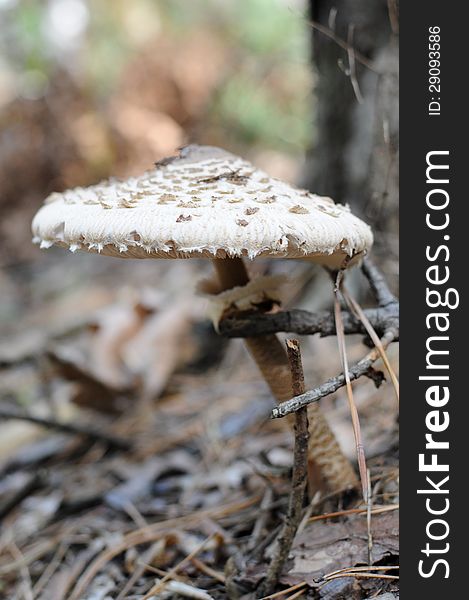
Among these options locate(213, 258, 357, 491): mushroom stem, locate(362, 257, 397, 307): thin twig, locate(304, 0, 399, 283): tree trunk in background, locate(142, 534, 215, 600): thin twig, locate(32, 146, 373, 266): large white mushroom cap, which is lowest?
Answer: locate(142, 534, 215, 600): thin twig

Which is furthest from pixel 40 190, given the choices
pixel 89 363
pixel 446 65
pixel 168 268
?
pixel 446 65

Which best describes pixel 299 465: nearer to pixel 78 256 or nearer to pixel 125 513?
pixel 125 513

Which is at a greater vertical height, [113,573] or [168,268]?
[168,268]

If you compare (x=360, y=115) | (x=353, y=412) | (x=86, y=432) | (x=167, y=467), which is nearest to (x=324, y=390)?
(x=353, y=412)

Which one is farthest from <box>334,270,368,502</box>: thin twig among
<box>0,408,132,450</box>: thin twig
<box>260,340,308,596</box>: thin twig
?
<box>0,408,132,450</box>: thin twig

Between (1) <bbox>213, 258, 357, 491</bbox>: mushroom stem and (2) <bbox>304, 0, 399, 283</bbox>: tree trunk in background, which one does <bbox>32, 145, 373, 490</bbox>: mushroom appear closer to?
(1) <bbox>213, 258, 357, 491</bbox>: mushroom stem

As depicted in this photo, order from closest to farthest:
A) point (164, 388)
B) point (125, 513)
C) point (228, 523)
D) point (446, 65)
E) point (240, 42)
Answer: point (446, 65)
point (228, 523)
point (125, 513)
point (164, 388)
point (240, 42)
